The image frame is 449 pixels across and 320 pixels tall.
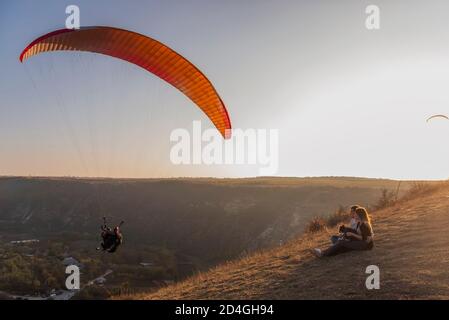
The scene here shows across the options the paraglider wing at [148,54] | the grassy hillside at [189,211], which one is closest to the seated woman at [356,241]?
the paraglider wing at [148,54]

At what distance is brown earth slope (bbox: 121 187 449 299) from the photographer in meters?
7.64

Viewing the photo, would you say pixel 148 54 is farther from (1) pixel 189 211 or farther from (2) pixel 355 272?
(1) pixel 189 211

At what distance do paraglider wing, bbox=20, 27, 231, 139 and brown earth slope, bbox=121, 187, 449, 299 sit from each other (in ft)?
16.7

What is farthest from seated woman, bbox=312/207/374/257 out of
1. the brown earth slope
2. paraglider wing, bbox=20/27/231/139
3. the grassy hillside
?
the grassy hillside

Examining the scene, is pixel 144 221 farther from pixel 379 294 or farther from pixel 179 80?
pixel 379 294

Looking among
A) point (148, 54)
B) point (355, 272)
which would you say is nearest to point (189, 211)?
point (148, 54)

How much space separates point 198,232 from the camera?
54.2 metres

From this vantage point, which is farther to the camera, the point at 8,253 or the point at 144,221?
the point at 144,221

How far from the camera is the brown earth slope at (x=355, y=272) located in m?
7.64

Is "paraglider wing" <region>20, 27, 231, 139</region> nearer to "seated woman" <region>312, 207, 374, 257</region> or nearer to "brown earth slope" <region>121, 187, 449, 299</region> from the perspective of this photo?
"brown earth slope" <region>121, 187, 449, 299</region>

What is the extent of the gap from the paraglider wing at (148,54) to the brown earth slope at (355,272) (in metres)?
5.09
